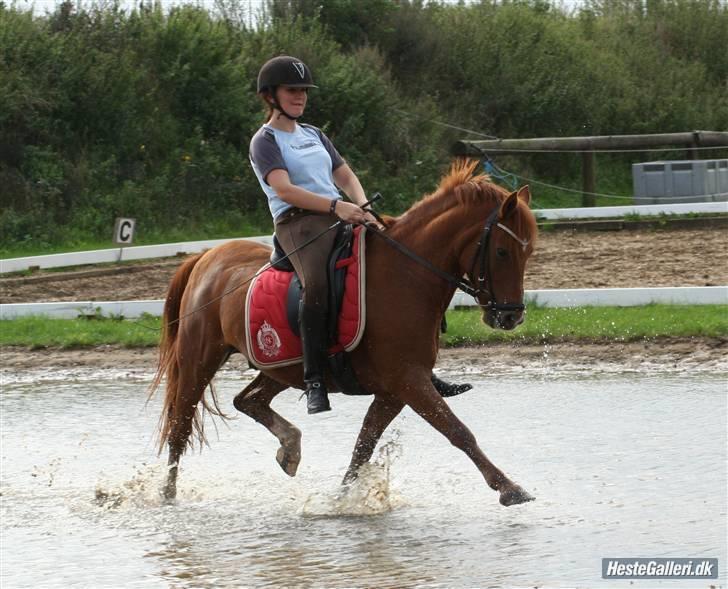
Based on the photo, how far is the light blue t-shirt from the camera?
7.16 meters

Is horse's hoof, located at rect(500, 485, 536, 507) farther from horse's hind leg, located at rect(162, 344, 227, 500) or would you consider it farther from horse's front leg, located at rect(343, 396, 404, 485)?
horse's hind leg, located at rect(162, 344, 227, 500)

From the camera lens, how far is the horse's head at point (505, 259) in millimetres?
6559

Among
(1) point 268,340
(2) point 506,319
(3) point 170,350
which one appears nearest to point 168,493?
(3) point 170,350

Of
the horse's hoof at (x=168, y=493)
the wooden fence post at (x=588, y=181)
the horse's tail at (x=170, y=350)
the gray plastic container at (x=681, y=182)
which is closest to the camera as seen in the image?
the horse's hoof at (x=168, y=493)

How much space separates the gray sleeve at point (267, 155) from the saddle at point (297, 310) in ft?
1.69

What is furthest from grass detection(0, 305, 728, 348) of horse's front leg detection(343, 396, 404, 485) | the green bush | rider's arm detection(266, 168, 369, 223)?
the green bush

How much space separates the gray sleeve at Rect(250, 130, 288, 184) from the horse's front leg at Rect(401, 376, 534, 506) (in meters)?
1.49

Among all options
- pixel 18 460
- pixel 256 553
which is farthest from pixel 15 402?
pixel 256 553

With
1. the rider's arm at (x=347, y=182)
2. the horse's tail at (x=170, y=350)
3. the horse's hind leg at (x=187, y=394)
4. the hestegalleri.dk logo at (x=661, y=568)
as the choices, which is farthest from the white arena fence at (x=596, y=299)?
the hestegalleri.dk logo at (x=661, y=568)

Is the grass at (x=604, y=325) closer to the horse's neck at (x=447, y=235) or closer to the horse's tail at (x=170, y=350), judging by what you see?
the horse's tail at (x=170, y=350)

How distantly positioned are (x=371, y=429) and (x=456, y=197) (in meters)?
1.53

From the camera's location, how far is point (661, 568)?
5500 millimetres

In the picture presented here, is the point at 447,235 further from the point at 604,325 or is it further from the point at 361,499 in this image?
the point at 604,325

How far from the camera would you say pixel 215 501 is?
7.79 meters
